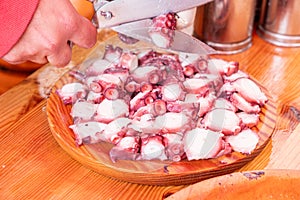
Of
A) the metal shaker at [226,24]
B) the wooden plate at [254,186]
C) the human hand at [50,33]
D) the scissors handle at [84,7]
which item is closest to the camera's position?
the wooden plate at [254,186]

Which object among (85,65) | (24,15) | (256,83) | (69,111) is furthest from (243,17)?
(24,15)

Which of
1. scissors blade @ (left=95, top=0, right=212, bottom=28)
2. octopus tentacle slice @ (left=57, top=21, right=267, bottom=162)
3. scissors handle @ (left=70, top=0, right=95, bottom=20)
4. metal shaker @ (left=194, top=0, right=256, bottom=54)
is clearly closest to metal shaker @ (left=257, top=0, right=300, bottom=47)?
metal shaker @ (left=194, top=0, right=256, bottom=54)

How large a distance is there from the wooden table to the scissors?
0.83ft

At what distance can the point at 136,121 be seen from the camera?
109cm

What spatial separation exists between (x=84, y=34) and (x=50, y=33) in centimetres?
9

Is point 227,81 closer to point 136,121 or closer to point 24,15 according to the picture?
point 136,121

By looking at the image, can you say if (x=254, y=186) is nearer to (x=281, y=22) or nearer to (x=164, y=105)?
(x=164, y=105)

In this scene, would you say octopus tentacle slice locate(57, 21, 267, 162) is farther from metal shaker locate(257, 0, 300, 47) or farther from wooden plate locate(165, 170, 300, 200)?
metal shaker locate(257, 0, 300, 47)

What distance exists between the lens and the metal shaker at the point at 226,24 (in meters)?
1.42

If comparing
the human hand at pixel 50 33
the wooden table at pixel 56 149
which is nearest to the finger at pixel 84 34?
the human hand at pixel 50 33

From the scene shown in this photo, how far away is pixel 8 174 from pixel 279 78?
2.36 feet

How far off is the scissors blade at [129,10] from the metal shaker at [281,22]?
457mm

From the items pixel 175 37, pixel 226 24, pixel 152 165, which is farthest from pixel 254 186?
pixel 226 24

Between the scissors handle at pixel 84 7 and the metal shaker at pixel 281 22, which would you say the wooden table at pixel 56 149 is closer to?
the metal shaker at pixel 281 22
